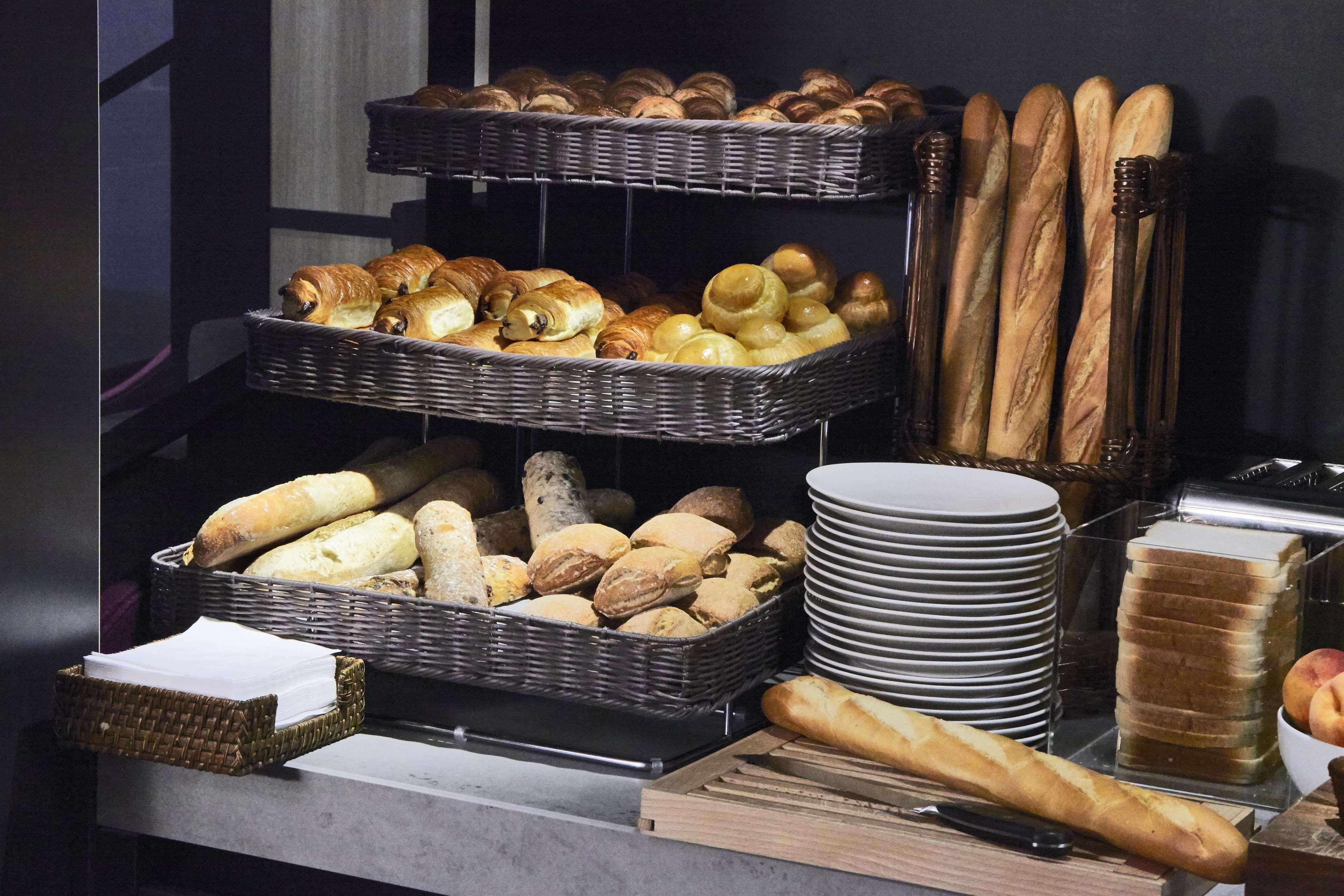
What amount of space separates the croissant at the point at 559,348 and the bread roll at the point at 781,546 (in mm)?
280

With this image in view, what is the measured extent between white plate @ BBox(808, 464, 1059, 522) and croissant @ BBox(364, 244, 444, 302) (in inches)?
20.3

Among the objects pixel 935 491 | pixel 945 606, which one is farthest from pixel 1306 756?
pixel 935 491

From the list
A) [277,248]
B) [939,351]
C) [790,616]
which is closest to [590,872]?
[790,616]

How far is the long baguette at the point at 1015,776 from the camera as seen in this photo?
1244 millimetres

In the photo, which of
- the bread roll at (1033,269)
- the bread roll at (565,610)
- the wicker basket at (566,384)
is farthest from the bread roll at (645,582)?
the bread roll at (1033,269)

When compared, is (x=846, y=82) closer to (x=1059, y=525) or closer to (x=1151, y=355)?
(x=1151, y=355)

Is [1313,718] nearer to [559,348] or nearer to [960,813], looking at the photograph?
[960,813]

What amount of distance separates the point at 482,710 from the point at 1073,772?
67 cm

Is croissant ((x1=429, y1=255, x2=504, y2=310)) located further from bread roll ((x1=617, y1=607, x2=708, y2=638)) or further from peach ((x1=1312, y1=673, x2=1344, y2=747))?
peach ((x1=1312, y1=673, x2=1344, y2=747))

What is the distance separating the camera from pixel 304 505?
172 centimetres

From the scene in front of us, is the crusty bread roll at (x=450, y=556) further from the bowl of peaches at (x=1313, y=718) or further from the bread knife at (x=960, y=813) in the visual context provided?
the bowl of peaches at (x=1313, y=718)

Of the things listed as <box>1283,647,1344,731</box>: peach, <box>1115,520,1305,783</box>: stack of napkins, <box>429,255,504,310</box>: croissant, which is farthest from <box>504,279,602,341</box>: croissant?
<box>1283,647,1344,731</box>: peach

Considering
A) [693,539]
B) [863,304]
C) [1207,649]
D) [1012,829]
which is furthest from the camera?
[863,304]

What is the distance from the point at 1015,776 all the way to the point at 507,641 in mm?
509
